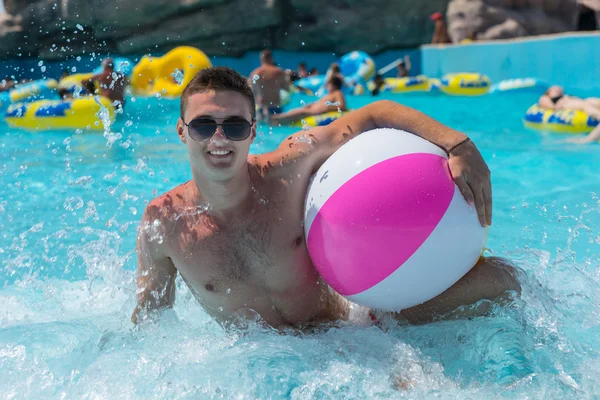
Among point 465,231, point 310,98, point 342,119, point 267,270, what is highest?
point 342,119

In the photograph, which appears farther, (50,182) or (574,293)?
(50,182)

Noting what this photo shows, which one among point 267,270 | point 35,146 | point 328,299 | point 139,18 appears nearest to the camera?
point 267,270

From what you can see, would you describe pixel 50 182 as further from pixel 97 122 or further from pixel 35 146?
pixel 97 122

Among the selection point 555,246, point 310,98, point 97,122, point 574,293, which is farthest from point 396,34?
point 574,293

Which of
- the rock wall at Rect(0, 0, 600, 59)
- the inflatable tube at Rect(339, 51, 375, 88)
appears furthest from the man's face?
the rock wall at Rect(0, 0, 600, 59)

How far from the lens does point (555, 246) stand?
4938mm

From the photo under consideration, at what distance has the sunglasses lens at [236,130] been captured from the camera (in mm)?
2549

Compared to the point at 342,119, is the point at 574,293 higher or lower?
lower

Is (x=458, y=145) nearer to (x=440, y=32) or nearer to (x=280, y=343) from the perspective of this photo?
(x=280, y=343)

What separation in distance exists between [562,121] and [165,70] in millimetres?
A: 10244

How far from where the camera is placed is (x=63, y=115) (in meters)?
11.3

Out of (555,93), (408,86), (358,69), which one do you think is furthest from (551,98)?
(358,69)

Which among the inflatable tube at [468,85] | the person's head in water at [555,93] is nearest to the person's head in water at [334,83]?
the person's head in water at [555,93]

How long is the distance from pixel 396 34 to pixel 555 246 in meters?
17.7
